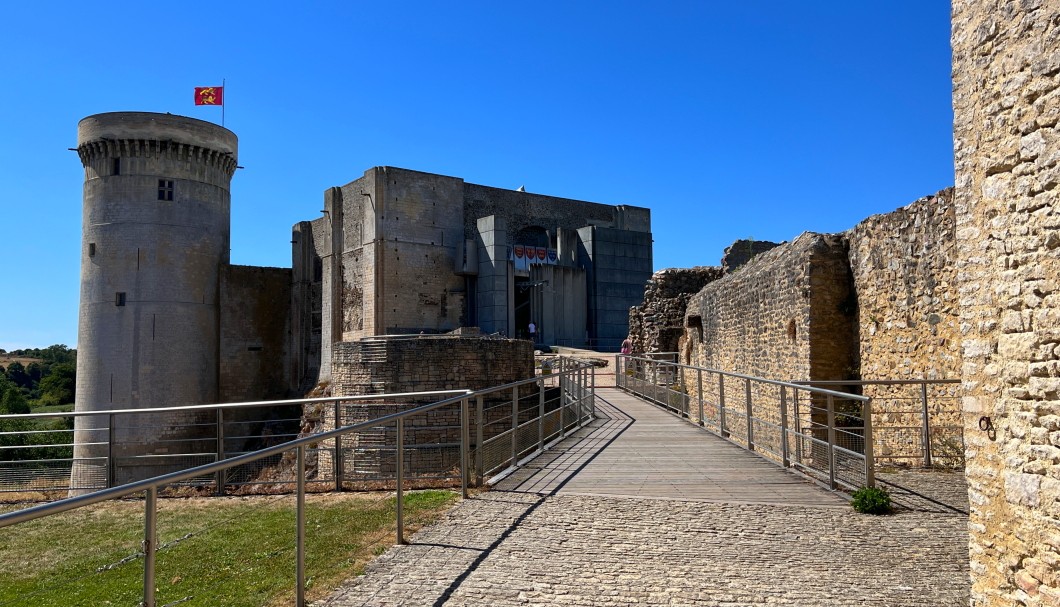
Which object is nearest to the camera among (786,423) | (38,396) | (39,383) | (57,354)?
(786,423)

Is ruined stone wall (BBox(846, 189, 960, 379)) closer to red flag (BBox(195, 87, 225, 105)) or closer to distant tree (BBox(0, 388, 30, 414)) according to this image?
red flag (BBox(195, 87, 225, 105))

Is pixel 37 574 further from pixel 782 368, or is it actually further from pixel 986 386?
pixel 782 368

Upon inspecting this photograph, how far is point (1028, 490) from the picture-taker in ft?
12.9

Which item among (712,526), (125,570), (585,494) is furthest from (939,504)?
(125,570)

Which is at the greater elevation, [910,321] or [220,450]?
[910,321]

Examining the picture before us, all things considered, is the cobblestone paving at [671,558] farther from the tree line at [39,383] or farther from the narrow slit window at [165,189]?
the tree line at [39,383]

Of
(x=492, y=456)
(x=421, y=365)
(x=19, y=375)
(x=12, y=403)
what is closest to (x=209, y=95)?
(x=421, y=365)

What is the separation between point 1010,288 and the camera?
4113 millimetres

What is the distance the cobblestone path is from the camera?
4430 mm

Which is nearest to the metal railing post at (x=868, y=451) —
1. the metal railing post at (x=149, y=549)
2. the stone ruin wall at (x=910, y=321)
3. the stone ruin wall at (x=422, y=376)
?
the stone ruin wall at (x=910, y=321)

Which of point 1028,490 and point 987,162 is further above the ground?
point 987,162

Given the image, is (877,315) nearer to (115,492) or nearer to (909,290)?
(909,290)

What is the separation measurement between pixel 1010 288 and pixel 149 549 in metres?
4.54

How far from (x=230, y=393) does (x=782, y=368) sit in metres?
29.0
